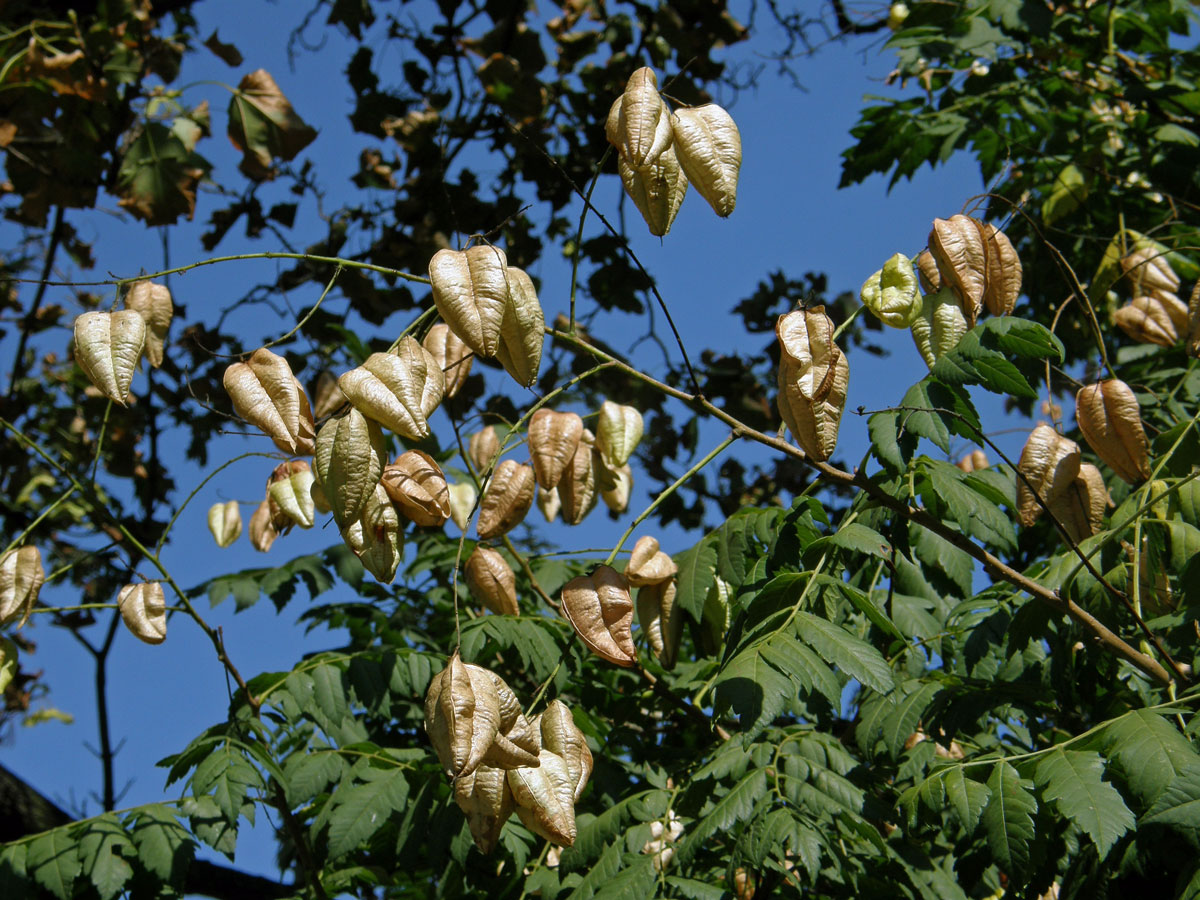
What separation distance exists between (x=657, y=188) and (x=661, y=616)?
0.87 metres

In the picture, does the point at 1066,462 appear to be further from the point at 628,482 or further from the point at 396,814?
the point at 396,814

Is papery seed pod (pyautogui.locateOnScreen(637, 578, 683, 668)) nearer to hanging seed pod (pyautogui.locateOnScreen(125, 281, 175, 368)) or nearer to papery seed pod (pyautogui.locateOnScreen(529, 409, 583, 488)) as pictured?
papery seed pod (pyautogui.locateOnScreen(529, 409, 583, 488))

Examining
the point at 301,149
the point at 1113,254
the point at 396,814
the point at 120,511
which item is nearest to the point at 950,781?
the point at 396,814

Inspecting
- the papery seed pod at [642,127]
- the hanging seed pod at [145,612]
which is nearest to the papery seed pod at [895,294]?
the papery seed pod at [642,127]

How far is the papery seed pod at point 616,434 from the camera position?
2.44m

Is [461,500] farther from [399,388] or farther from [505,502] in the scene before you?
[399,388]

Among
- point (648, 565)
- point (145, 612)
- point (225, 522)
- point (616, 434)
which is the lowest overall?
point (648, 565)

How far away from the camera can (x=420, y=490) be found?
178 centimetres

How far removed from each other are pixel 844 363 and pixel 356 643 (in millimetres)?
1735

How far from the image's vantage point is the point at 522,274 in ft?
5.26

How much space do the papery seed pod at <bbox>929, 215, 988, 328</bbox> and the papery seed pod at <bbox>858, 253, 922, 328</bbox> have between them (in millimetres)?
54

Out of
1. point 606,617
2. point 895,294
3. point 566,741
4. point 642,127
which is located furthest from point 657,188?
point 566,741

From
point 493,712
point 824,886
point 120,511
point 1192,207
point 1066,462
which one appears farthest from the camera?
point 120,511

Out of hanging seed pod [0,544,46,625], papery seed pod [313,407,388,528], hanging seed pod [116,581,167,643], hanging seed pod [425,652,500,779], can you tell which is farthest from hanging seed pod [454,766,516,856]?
hanging seed pod [0,544,46,625]
